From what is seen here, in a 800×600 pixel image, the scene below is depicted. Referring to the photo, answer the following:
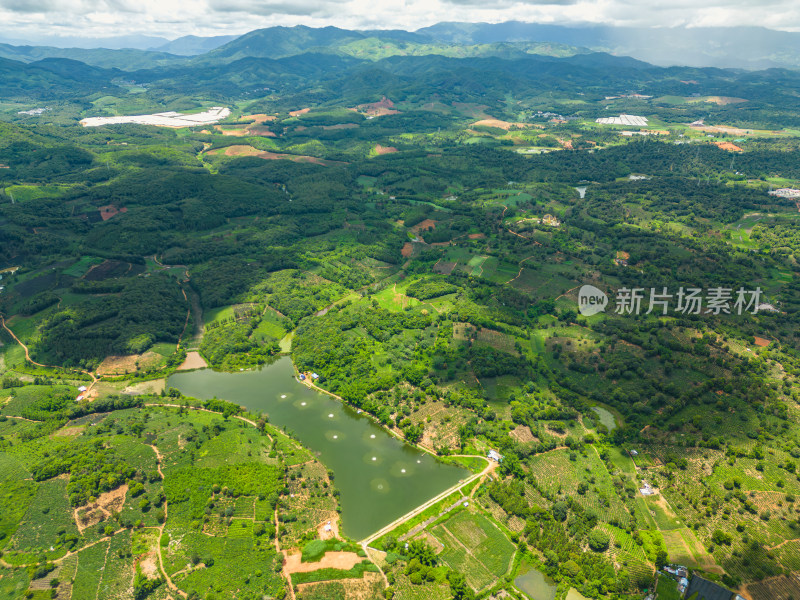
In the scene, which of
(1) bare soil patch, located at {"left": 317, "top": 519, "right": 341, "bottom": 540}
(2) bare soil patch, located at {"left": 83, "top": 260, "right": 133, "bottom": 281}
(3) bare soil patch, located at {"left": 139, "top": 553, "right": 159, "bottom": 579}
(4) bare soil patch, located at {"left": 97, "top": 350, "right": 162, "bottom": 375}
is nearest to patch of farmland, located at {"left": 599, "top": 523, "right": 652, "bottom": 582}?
(1) bare soil patch, located at {"left": 317, "top": 519, "right": 341, "bottom": 540}

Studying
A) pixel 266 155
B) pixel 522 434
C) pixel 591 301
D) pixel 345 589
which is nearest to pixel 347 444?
pixel 345 589

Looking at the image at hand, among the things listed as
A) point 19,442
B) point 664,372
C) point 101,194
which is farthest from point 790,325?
point 101,194

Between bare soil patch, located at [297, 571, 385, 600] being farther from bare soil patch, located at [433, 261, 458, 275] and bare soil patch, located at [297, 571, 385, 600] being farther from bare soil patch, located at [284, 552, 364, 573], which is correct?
bare soil patch, located at [433, 261, 458, 275]

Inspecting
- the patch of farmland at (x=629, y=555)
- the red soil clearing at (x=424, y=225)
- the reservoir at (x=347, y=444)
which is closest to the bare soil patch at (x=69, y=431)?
the reservoir at (x=347, y=444)

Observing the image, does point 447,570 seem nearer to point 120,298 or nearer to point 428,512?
point 428,512

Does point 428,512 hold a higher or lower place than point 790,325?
lower
